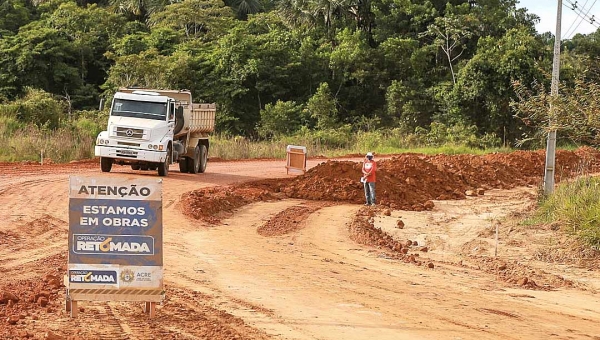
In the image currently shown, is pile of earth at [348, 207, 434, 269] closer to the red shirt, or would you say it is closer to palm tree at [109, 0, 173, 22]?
the red shirt

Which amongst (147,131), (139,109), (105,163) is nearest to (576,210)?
(147,131)

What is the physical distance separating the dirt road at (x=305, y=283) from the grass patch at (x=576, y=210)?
35.9 inches

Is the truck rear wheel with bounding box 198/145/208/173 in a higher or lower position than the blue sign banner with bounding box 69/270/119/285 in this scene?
higher

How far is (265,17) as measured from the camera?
60469 millimetres

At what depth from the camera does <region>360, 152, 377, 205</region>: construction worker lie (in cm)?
2419

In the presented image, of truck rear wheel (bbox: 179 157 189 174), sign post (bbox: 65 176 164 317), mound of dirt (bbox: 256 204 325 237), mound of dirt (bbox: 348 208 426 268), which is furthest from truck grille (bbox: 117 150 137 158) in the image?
sign post (bbox: 65 176 164 317)

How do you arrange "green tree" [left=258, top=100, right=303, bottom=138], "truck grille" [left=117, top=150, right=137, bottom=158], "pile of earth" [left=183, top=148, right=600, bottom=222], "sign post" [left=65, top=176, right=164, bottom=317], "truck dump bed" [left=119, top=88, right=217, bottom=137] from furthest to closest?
"green tree" [left=258, top=100, right=303, bottom=138] < "truck dump bed" [left=119, top=88, right=217, bottom=137] < "truck grille" [left=117, top=150, right=137, bottom=158] < "pile of earth" [left=183, top=148, right=600, bottom=222] < "sign post" [left=65, top=176, right=164, bottom=317]

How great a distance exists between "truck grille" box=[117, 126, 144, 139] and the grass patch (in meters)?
11.2

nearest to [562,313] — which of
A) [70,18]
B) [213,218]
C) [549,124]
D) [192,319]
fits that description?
Answer: [192,319]

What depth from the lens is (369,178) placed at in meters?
24.3

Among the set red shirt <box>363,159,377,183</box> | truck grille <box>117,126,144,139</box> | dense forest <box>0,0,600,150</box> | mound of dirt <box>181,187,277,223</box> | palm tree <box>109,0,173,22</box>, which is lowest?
mound of dirt <box>181,187,277,223</box>

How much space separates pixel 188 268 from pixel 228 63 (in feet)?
127

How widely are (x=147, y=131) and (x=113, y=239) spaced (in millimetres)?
16072

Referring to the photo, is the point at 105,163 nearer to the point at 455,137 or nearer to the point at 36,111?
the point at 36,111
